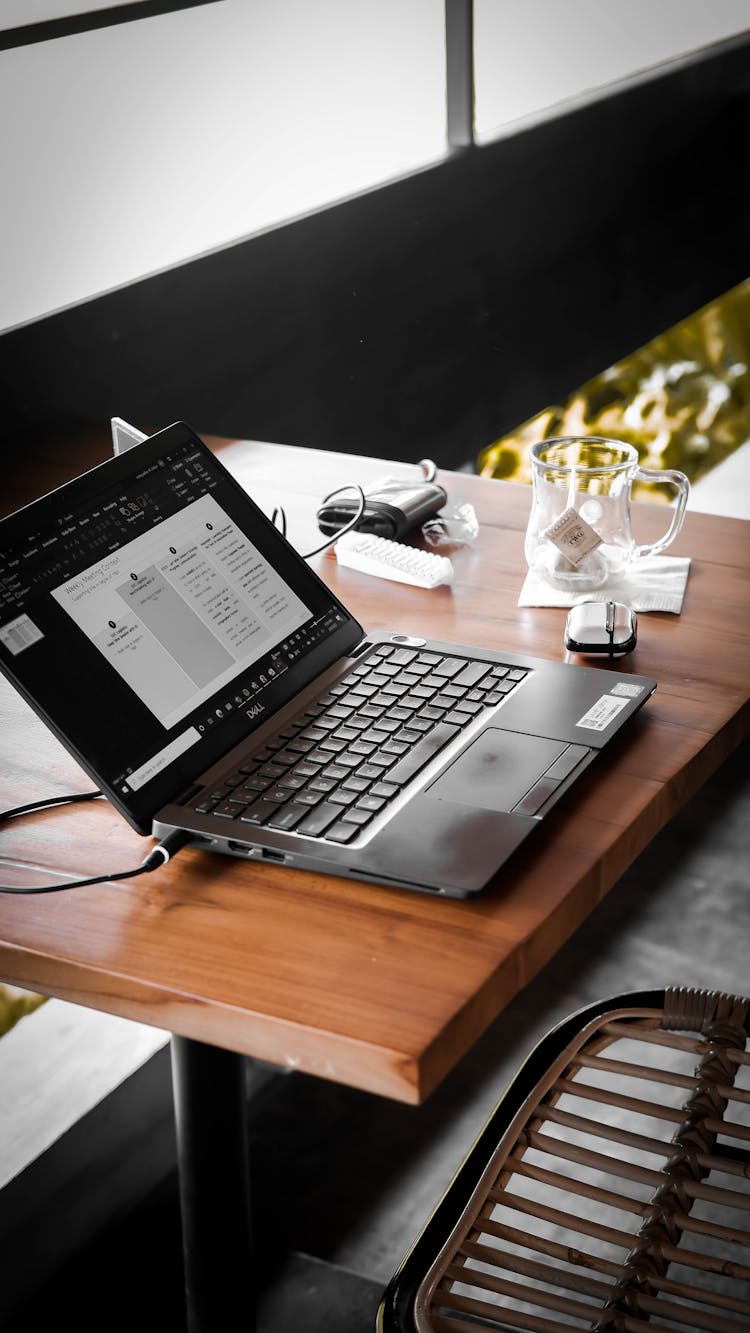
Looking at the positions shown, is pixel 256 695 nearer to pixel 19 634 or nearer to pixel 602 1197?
pixel 19 634

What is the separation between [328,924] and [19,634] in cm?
27

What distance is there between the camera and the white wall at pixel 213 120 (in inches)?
67.7

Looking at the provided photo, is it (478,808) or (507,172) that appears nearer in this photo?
(478,808)

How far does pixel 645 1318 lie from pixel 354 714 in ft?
1.44

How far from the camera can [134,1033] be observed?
1.75 meters

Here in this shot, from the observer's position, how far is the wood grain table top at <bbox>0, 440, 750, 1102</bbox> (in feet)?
2.47

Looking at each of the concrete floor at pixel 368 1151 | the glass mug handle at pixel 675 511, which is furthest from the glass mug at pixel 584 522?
the concrete floor at pixel 368 1151

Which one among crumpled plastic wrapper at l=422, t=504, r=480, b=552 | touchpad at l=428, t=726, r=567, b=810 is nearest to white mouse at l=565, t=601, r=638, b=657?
touchpad at l=428, t=726, r=567, b=810

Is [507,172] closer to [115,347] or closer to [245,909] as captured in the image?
[115,347]

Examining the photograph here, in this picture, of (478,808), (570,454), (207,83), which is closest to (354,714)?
(478,808)

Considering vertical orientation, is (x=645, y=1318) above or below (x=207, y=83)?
below

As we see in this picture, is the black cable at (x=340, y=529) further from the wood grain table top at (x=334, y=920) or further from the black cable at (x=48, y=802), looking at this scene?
the black cable at (x=48, y=802)

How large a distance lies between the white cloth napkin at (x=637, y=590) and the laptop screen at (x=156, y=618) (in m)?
0.21

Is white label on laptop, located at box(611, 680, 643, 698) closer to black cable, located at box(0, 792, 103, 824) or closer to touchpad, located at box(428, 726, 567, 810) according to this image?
touchpad, located at box(428, 726, 567, 810)
